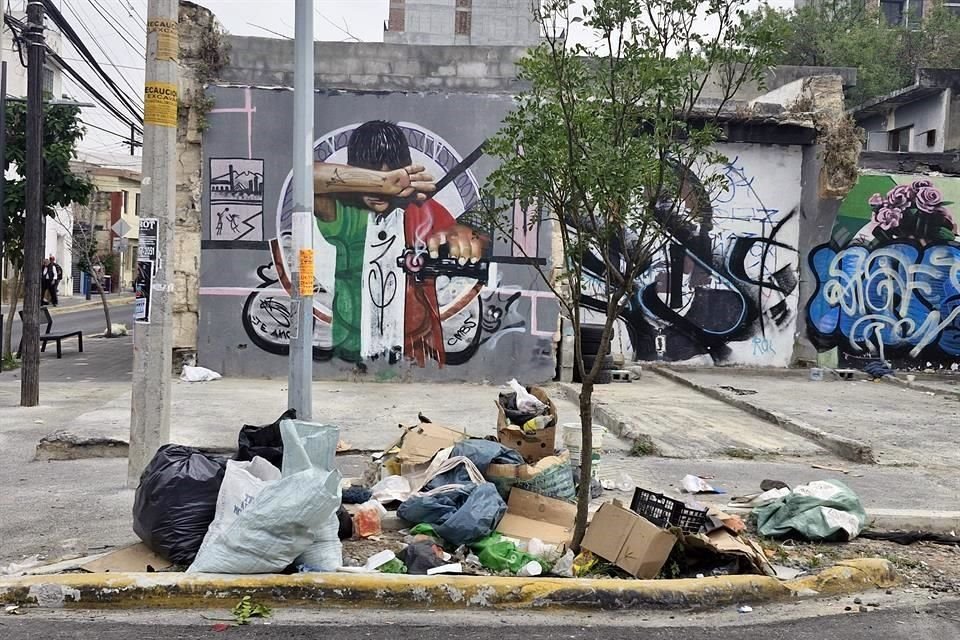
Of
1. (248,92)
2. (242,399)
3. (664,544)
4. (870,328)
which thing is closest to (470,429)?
(242,399)

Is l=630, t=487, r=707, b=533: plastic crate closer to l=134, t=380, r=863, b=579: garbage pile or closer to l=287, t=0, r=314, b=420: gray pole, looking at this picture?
l=134, t=380, r=863, b=579: garbage pile

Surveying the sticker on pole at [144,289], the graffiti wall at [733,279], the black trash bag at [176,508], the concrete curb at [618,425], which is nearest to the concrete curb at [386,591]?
the black trash bag at [176,508]

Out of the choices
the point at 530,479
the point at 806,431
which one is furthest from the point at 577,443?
the point at 806,431

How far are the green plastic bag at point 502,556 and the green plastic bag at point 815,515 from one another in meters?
1.80

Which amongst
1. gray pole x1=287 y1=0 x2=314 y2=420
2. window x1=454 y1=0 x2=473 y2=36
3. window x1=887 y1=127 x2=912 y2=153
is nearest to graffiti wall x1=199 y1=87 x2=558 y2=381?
gray pole x1=287 y1=0 x2=314 y2=420

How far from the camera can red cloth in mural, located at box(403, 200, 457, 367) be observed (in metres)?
13.3

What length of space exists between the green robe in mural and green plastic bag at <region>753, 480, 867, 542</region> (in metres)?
8.05

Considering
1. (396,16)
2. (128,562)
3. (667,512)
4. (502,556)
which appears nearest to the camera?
(128,562)

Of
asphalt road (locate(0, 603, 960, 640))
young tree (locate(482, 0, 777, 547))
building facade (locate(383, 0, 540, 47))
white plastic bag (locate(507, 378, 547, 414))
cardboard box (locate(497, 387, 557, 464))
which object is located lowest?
asphalt road (locate(0, 603, 960, 640))

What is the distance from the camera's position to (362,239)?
13.3 metres

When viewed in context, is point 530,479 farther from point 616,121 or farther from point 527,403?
point 616,121

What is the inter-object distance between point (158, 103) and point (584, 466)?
13.3 ft

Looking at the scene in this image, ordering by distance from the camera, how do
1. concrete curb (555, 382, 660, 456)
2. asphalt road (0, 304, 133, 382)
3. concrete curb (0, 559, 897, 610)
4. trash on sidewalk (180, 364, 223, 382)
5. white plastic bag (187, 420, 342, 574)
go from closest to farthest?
concrete curb (0, 559, 897, 610), white plastic bag (187, 420, 342, 574), concrete curb (555, 382, 660, 456), trash on sidewalk (180, 364, 223, 382), asphalt road (0, 304, 133, 382)

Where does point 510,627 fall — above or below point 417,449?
below
